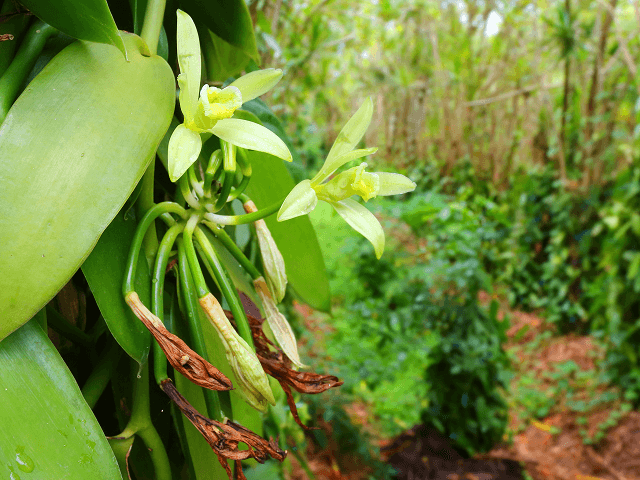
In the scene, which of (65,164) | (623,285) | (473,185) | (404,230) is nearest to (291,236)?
(65,164)

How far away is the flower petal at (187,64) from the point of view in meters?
0.26

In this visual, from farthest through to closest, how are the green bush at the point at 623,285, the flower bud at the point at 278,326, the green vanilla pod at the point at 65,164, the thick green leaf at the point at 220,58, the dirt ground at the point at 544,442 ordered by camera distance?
1. the green bush at the point at 623,285
2. the dirt ground at the point at 544,442
3. the thick green leaf at the point at 220,58
4. the flower bud at the point at 278,326
5. the green vanilla pod at the point at 65,164

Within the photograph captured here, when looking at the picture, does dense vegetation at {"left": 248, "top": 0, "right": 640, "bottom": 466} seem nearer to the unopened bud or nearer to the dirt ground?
the dirt ground

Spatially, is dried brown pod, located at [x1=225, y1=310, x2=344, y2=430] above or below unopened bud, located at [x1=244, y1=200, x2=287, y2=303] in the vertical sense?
below

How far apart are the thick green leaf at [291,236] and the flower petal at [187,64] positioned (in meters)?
0.12

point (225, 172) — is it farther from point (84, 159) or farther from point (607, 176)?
point (607, 176)

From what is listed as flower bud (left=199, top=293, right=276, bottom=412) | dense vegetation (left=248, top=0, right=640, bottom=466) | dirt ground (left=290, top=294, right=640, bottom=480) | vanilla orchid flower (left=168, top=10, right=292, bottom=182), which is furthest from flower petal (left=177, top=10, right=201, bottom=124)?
dirt ground (left=290, top=294, right=640, bottom=480)

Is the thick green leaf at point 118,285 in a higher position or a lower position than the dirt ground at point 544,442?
higher

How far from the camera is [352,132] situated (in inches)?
11.4

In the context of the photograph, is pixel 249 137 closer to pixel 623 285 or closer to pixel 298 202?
pixel 298 202

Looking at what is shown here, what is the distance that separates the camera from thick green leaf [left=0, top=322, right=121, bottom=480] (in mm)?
208

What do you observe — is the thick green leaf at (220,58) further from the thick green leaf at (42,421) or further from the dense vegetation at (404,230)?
the thick green leaf at (42,421)

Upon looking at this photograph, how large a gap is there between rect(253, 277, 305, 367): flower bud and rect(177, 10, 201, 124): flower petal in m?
0.12

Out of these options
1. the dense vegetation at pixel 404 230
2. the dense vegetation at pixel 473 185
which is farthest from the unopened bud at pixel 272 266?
the dense vegetation at pixel 473 185
